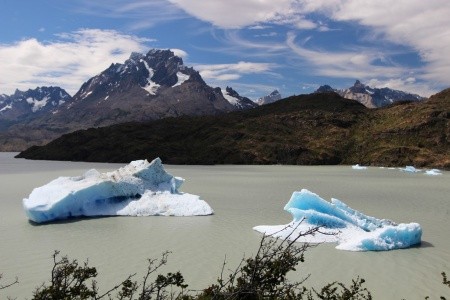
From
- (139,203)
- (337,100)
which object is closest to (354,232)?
(139,203)

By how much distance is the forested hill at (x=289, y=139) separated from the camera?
67812mm

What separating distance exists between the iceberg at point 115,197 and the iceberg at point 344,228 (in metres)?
5.00

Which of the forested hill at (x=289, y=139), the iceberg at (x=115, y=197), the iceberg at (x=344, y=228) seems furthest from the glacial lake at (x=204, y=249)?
the forested hill at (x=289, y=139)

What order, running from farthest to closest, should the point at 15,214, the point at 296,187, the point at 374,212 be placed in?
1. the point at 296,187
2. the point at 374,212
3. the point at 15,214

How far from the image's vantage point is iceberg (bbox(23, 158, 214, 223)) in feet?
58.6

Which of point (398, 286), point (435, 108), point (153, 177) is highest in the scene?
point (435, 108)

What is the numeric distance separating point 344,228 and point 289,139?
6359 cm

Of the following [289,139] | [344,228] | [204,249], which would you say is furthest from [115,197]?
[289,139]

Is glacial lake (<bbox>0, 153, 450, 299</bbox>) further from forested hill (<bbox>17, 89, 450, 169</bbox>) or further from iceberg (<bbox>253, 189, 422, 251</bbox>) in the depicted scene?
forested hill (<bbox>17, 89, 450, 169</bbox>)

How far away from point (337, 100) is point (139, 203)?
87.5 meters

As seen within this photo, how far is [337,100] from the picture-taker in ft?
331

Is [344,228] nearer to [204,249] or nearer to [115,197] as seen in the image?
[204,249]

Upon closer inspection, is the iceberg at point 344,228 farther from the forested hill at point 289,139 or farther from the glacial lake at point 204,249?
the forested hill at point 289,139

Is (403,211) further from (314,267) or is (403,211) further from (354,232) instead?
(314,267)
